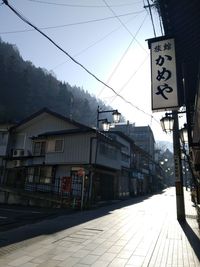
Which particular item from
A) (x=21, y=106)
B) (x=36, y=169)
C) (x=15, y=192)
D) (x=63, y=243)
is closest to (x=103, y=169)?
(x=36, y=169)

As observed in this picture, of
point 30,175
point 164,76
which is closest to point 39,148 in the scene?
point 30,175

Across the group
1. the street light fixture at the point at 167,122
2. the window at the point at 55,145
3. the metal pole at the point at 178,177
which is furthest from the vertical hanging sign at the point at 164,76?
the window at the point at 55,145

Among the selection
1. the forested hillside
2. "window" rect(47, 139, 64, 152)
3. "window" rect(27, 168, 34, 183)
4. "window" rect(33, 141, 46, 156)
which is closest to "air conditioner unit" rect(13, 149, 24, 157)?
"window" rect(33, 141, 46, 156)

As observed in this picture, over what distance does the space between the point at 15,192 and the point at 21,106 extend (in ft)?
142

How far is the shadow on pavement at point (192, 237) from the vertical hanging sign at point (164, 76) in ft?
15.0

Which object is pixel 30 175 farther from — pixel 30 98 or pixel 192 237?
pixel 30 98

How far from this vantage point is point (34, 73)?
80.9m

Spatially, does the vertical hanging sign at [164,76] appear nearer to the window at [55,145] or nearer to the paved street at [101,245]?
the paved street at [101,245]

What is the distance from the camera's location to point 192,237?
10.0 m

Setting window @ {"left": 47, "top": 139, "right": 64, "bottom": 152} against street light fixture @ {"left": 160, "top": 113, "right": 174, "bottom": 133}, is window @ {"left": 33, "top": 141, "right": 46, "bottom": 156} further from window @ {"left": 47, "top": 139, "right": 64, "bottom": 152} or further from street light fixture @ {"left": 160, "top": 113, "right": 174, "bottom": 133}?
Answer: street light fixture @ {"left": 160, "top": 113, "right": 174, "bottom": 133}

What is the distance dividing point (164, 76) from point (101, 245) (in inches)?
238

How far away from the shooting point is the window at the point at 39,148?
29.4 metres

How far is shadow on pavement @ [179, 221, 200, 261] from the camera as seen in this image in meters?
8.31

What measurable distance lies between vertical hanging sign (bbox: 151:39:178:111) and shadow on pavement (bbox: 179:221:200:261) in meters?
4.56
